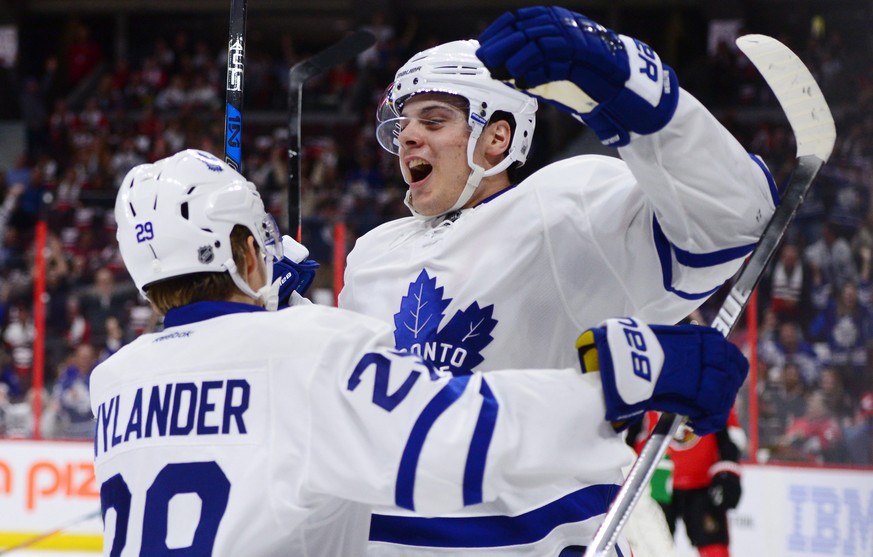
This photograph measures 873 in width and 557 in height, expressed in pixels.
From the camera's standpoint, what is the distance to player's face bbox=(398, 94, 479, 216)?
2.24 m

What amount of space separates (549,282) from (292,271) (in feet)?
2.09

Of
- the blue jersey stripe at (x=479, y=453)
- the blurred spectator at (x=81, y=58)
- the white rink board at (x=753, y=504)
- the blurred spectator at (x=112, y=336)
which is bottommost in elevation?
the white rink board at (x=753, y=504)

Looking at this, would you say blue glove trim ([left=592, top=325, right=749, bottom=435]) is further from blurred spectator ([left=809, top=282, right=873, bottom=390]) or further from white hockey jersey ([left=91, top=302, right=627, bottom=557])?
blurred spectator ([left=809, top=282, right=873, bottom=390])

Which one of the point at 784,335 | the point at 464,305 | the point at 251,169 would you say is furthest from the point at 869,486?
the point at 251,169

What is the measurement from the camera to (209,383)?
1.61 metres

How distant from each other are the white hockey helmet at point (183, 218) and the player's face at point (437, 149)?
53 centimetres

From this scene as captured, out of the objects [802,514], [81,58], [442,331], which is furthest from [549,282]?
[81,58]

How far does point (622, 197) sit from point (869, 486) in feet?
13.3

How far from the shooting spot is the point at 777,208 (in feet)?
5.88

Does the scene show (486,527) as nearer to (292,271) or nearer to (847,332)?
(292,271)

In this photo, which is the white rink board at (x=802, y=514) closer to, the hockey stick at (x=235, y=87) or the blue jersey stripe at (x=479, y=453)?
the hockey stick at (x=235, y=87)

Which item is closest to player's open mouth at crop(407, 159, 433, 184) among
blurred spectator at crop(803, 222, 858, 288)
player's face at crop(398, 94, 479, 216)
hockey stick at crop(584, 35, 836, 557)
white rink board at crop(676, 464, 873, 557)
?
player's face at crop(398, 94, 479, 216)

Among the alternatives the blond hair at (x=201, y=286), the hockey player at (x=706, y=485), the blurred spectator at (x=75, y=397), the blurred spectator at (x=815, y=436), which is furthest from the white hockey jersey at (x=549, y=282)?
the blurred spectator at (x=75, y=397)

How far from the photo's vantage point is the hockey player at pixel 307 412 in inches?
60.4
